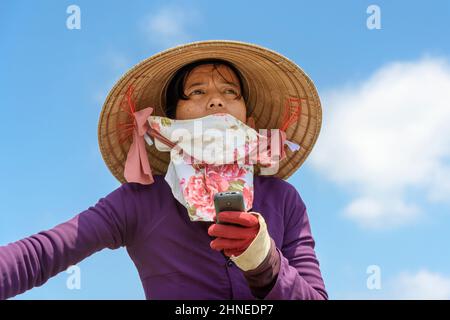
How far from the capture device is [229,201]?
83.0 inches

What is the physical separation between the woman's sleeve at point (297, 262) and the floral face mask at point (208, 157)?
231 mm

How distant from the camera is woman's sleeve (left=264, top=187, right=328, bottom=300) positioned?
234 centimetres

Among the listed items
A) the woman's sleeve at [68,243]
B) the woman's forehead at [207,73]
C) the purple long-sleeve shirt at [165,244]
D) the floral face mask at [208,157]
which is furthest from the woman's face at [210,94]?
the woman's sleeve at [68,243]

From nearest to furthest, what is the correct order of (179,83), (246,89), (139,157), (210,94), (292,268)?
(292,268) → (139,157) → (210,94) → (179,83) → (246,89)

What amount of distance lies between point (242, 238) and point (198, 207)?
1.79ft

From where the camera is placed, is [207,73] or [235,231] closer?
[235,231]

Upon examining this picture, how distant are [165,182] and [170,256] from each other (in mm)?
400

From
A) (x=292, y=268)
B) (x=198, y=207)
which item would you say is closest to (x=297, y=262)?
(x=292, y=268)

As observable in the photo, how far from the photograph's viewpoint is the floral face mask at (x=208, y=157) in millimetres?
2760

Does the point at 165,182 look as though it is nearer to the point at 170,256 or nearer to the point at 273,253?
the point at 170,256

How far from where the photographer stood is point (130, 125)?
10.5ft

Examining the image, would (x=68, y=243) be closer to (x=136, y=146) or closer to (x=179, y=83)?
(x=136, y=146)
